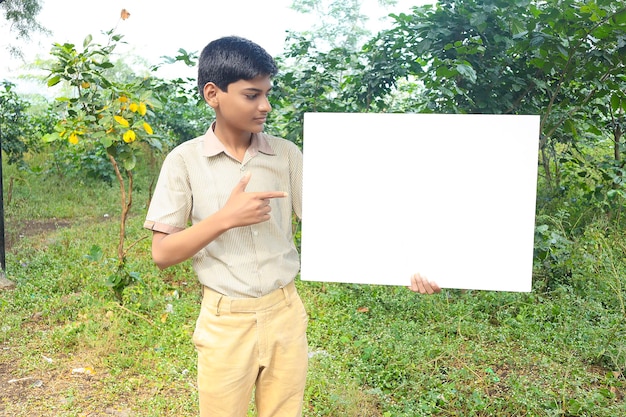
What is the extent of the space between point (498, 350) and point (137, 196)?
501cm

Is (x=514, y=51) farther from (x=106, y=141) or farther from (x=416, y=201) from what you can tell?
(x=106, y=141)

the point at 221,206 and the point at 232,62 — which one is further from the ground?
the point at 232,62

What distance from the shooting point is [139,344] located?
10.1ft

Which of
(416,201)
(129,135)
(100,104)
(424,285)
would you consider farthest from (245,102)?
(100,104)

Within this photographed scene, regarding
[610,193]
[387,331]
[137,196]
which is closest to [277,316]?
[387,331]

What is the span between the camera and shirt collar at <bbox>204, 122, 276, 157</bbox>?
133cm

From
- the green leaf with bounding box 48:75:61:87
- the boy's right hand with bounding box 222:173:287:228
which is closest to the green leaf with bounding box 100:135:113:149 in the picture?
the green leaf with bounding box 48:75:61:87

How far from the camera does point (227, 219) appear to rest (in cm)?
118

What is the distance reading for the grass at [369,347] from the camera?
2449 millimetres

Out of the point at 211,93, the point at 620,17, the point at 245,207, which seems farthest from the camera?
the point at 620,17

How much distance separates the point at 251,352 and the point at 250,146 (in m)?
0.46

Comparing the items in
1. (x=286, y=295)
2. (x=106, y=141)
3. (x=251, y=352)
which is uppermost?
(x=106, y=141)

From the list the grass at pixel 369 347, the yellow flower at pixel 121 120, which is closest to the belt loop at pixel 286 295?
the grass at pixel 369 347

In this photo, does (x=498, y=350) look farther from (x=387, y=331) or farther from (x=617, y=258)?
(x=617, y=258)
